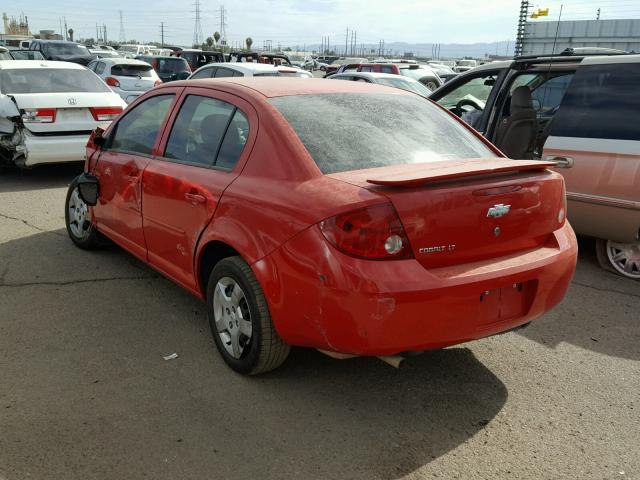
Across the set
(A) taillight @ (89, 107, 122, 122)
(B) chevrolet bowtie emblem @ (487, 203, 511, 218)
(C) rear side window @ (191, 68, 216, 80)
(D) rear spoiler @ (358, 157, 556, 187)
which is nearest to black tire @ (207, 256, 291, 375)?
(D) rear spoiler @ (358, 157, 556, 187)

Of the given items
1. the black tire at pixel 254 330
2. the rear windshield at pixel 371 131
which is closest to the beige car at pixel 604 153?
the rear windshield at pixel 371 131

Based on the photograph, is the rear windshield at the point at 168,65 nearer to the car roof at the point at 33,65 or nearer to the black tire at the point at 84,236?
the car roof at the point at 33,65

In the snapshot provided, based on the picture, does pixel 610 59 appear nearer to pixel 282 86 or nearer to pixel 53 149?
pixel 282 86

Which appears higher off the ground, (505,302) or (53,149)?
(505,302)

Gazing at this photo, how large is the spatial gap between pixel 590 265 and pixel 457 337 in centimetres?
327

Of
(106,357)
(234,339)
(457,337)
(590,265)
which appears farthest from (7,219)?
(590,265)

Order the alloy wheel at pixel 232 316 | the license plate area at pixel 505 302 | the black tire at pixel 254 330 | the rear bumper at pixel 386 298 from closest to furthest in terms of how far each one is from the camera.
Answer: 1. the rear bumper at pixel 386 298
2. the license plate area at pixel 505 302
3. the black tire at pixel 254 330
4. the alloy wheel at pixel 232 316

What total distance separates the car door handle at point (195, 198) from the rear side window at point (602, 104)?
3.39 meters

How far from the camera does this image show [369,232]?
274cm

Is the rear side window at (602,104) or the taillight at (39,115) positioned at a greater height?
the rear side window at (602,104)

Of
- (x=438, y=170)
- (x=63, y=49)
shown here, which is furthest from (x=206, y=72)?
(x=63, y=49)

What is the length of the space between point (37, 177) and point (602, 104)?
303 inches

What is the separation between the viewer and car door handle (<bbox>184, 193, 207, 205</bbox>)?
11.7 feet

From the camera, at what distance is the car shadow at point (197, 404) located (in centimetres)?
276
